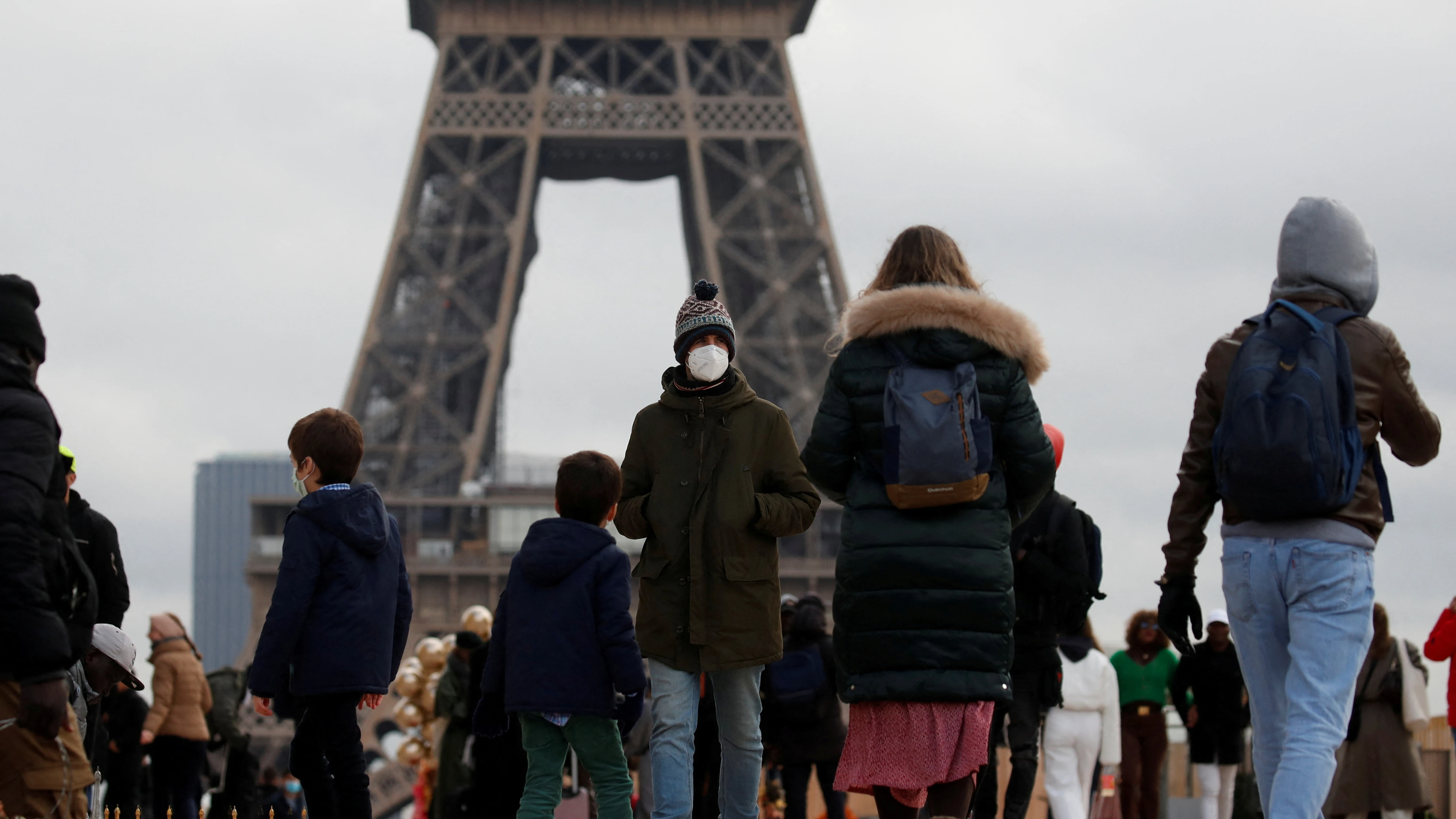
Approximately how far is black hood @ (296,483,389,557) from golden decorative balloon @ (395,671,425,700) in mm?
7849

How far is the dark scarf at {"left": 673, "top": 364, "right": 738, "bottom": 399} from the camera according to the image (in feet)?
22.7

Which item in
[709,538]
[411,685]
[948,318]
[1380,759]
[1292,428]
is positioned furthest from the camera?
[411,685]

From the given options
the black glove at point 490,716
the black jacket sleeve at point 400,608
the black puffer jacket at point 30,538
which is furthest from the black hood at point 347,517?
the black puffer jacket at point 30,538

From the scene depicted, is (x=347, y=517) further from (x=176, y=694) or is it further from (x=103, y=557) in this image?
(x=176, y=694)

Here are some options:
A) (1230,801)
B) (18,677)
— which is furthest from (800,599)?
(18,677)

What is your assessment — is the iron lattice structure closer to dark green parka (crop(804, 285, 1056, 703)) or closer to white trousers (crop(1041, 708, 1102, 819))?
white trousers (crop(1041, 708, 1102, 819))

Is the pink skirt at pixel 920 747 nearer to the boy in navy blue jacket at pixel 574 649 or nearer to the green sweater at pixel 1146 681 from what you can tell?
the boy in navy blue jacket at pixel 574 649

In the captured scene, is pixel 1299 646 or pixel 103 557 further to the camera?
pixel 103 557

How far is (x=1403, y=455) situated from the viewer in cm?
583

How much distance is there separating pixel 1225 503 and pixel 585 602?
7.19 feet

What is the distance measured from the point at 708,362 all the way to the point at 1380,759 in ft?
17.7

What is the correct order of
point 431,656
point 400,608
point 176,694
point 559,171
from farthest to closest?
point 559,171 < point 431,656 < point 176,694 < point 400,608

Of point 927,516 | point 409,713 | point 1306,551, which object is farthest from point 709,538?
point 409,713

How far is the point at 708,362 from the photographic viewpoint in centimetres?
682
